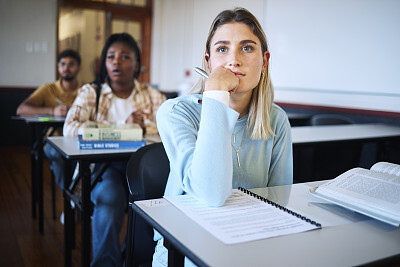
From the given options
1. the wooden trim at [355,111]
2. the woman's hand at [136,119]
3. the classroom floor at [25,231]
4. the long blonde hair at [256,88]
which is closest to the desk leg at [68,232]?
the classroom floor at [25,231]

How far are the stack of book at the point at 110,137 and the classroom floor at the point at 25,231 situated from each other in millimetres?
810

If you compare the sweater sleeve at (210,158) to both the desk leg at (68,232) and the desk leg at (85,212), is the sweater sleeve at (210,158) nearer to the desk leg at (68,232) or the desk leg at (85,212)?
the desk leg at (85,212)

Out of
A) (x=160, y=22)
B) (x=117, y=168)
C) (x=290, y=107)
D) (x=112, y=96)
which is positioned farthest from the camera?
(x=160, y=22)

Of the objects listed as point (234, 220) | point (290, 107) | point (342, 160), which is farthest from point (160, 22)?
point (234, 220)

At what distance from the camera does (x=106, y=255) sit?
185cm

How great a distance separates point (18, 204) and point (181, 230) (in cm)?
282

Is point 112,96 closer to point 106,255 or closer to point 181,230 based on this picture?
point 106,255

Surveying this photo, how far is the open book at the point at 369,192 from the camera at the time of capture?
36.6 inches

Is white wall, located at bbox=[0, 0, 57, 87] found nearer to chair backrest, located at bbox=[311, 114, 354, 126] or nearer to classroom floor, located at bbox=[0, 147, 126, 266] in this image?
classroom floor, located at bbox=[0, 147, 126, 266]

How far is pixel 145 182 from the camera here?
4.30 feet

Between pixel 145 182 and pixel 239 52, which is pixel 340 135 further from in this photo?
pixel 145 182

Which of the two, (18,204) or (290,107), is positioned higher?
(290,107)

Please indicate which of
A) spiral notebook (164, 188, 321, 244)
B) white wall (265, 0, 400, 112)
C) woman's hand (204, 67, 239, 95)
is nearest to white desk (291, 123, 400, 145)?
white wall (265, 0, 400, 112)

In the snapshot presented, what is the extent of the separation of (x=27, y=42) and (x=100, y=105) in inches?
169
